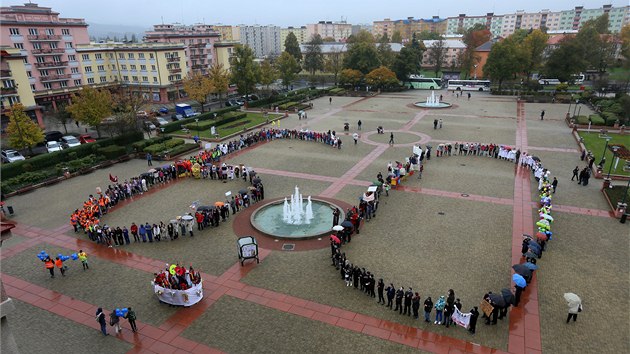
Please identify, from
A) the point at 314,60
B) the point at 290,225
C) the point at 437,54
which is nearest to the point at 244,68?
the point at 314,60

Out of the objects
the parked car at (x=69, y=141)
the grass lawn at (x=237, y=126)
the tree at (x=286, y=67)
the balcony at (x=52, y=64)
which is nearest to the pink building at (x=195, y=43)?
the tree at (x=286, y=67)

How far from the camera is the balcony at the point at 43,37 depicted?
57.3 metres

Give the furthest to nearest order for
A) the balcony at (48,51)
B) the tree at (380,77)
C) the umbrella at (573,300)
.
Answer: the tree at (380,77) → the balcony at (48,51) → the umbrella at (573,300)

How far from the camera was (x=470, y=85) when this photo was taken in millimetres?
78562

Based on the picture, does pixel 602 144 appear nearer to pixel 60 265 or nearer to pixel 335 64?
pixel 60 265

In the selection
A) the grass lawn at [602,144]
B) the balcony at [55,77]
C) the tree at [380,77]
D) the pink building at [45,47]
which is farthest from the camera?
the tree at [380,77]

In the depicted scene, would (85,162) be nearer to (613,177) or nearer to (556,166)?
(556,166)

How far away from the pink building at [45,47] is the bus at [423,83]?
61.8 metres

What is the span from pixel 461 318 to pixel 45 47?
2693 inches

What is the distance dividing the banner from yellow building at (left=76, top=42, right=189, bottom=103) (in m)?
65.6

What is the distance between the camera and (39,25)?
57.9m

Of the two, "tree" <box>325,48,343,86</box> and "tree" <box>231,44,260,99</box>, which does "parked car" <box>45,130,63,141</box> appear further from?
"tree" <box>325,48,343,86</box>

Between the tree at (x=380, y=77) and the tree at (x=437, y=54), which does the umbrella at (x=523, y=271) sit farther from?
the tree at (x=437, y=54)

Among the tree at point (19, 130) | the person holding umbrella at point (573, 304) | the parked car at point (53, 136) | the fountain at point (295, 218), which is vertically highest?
the tree at point (19, 130)
